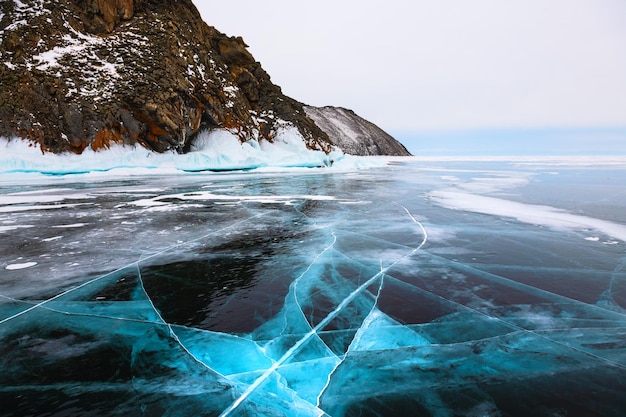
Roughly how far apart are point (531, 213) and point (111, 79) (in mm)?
26865

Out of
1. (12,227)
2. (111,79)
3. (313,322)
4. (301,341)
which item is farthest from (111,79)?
(301,341)

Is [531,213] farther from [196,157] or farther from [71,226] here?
[196,157]

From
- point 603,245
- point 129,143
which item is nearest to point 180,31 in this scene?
point 129,143

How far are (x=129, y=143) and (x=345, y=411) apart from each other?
25292 millimetres

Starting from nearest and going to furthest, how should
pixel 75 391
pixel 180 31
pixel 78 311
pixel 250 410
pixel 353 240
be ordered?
pixel 250 410 → pixel 75 391 → pixel 78 311 → pixel 353 240 → pixel 180 31

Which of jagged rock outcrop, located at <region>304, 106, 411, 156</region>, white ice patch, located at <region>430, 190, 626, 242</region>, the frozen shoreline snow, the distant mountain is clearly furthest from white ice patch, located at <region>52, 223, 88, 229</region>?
jagged rock outcrop, located at <region>304, 106, 411, 156</region>

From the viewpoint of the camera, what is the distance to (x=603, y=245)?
5.37 m

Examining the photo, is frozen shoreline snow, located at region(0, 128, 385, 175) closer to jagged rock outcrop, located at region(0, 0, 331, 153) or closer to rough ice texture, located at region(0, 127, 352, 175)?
rough ice texture, located at region(0, 127, 352, 175)

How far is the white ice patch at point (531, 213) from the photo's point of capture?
6664 millimetres

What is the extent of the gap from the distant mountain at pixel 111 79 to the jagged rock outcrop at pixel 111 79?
62 millimetres

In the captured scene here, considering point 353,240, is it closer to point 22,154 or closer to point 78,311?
point 78,311

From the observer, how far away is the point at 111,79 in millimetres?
24266

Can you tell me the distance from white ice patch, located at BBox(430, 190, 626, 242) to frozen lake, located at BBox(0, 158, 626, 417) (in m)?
0.41

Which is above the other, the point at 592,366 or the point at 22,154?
the point at 22,154
